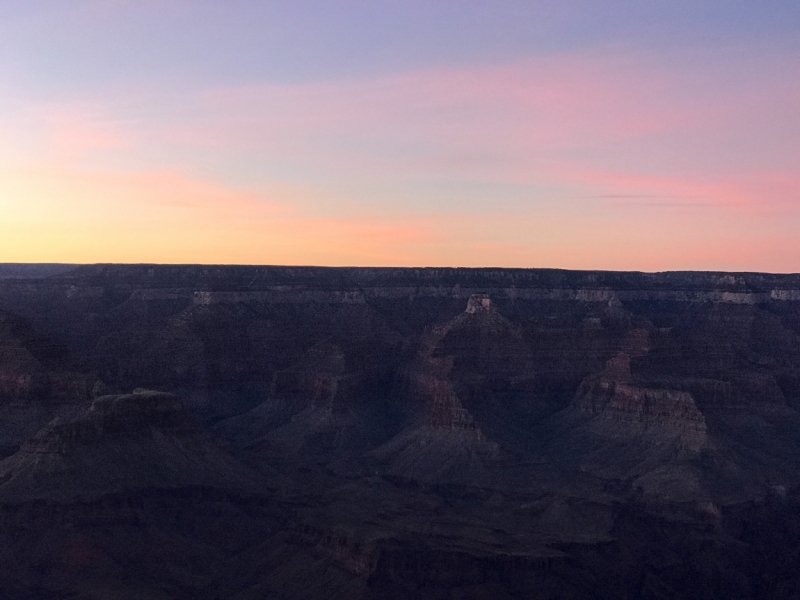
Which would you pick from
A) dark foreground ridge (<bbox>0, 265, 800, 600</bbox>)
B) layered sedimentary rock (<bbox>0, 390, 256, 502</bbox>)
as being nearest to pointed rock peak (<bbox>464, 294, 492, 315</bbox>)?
dark foreground ridge (<bbox>0, 265, 800, 600</bbox>)

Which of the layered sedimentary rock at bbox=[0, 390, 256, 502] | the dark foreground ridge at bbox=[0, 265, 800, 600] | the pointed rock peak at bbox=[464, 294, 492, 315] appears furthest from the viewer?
the pointed rock peak at bbox=[464, 294, 492, 315]

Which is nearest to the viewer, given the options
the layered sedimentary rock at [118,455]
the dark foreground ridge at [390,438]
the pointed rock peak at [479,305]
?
the dark foreground ridge at [390,438]

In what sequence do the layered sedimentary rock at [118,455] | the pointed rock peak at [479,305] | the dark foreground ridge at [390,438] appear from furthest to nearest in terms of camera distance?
the pointed rock peak at [479,305]
the layered sedimentary rock at [118,455]
the dark foreground ridge at [390,438]

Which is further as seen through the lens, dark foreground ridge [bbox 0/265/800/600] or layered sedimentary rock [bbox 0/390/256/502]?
layered sedimentary rock [bbox 0/390/256/502]

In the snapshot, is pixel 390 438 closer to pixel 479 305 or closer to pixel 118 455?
pixel 479 305

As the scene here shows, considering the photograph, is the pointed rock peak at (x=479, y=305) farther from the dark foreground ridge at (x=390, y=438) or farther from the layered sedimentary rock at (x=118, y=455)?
the layered sedimentary rock at (x=118, y=455)

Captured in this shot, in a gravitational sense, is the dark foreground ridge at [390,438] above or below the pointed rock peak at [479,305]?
below

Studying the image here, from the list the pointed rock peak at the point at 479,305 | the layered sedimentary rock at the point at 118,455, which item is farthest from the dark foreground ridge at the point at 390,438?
the pointed rock peak at the point at 479,305

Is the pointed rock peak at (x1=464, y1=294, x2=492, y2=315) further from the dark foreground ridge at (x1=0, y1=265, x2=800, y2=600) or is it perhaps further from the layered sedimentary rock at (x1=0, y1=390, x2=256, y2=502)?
the layered sedimentary rock at (x1=0, y1=390, x2=256, y2=502)

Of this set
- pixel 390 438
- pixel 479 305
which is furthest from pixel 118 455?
pixel 479 305

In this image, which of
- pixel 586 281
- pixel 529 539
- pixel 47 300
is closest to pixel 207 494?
pixel 529 539
